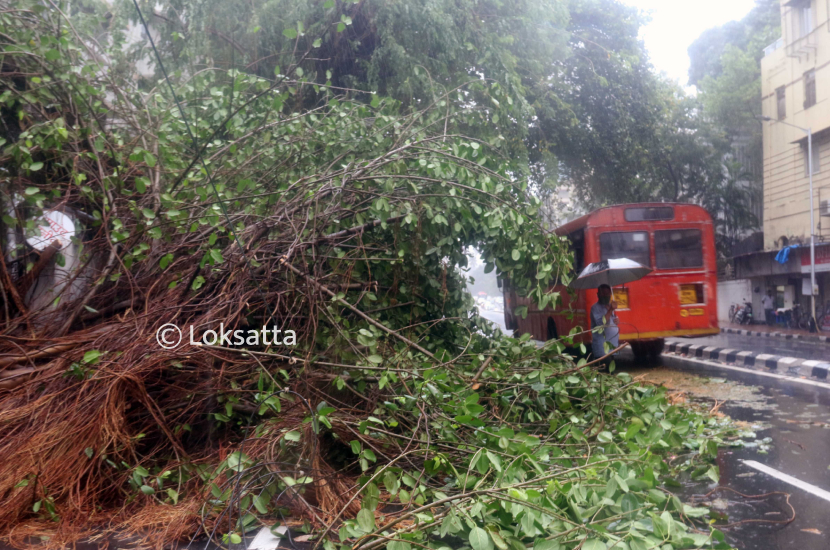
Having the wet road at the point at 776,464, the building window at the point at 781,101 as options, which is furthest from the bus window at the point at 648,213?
the building window at the point at 781,101

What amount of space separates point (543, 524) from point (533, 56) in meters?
10.4

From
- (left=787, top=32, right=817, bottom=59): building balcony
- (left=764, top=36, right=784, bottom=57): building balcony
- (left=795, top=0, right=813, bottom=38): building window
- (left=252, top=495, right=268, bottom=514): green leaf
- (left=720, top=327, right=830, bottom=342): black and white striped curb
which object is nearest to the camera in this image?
(left=252, top=495, right=268, bottom=514): green leaf

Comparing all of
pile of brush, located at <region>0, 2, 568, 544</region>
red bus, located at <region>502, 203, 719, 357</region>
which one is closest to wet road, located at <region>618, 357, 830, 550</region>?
red bus, located at <region>502, 203, 719, 357</region>

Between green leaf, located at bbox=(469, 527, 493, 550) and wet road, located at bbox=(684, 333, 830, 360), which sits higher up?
wet road, located at bbox=(684, 333, 830, 360)

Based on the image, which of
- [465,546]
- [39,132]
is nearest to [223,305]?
[39,132]

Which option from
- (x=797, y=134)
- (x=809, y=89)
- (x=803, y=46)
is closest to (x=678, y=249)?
(x=797, y=134)

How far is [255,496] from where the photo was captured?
3.35 metres

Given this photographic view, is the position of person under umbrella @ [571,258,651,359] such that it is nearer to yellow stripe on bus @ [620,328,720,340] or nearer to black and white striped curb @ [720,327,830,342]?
yellow stripe on bus @ [620,328,720,340]

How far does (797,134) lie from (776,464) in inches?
798

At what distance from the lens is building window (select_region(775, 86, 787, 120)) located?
72.1 feet

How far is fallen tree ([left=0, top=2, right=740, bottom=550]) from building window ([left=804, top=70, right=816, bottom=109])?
19.5 meters

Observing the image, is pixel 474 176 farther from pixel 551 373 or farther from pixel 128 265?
pixel 128 265

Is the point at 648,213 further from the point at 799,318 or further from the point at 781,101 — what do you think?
the point at 781,101

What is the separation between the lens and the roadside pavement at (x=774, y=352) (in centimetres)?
1042
